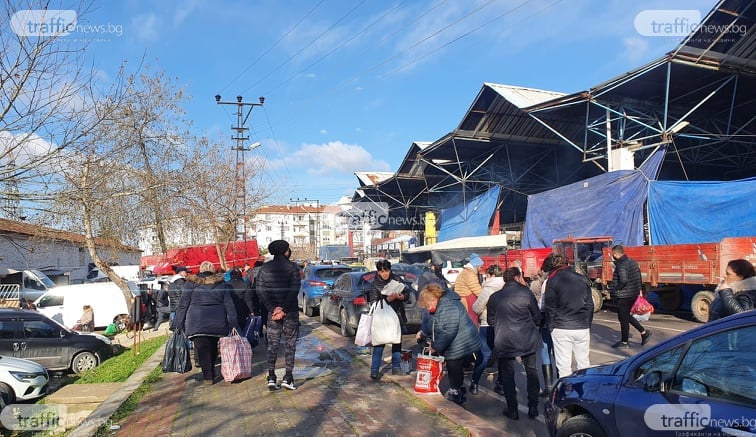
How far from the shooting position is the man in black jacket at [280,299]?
6.62 metres

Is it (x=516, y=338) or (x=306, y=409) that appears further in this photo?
(x=306, y=409)

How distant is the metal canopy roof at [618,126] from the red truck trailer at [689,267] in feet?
25.1

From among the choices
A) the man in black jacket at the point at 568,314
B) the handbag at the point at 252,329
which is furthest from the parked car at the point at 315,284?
the man in black jacket at the point at 568,314

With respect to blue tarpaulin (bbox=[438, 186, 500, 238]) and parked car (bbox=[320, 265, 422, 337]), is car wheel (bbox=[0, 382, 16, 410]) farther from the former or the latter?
blue tarpaulin (bbox=[438, 186, 500, 238])

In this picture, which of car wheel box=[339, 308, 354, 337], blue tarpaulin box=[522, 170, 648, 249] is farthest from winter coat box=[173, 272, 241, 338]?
blue tarpaulin box=[522, 170, 648, 249]

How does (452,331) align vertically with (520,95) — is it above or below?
below

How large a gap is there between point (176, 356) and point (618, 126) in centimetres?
2083

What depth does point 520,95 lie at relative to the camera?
26.1m

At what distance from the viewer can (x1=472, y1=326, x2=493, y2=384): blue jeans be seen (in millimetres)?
6588

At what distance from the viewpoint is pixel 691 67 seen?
18.3 m

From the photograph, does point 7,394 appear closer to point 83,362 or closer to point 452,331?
point 83,362

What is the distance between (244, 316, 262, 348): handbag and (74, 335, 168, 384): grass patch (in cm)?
210

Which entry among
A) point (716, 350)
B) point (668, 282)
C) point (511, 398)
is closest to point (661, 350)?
point (716, 350)

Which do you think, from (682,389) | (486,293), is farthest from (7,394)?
(682,389)
